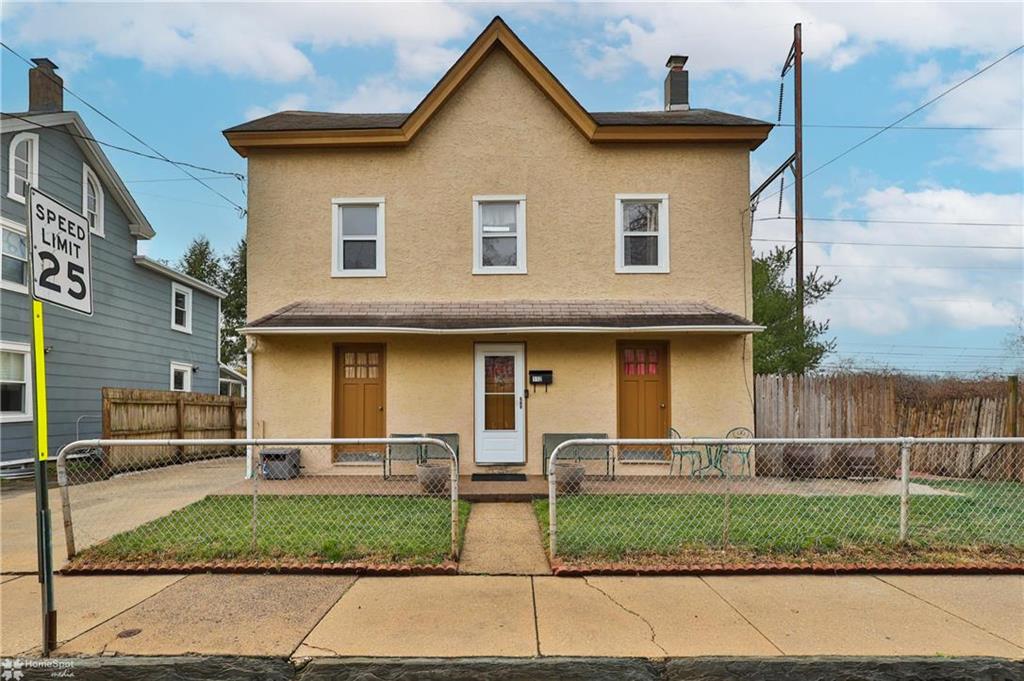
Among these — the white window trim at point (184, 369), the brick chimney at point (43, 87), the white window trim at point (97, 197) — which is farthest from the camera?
the white window trim at point (184, 369)

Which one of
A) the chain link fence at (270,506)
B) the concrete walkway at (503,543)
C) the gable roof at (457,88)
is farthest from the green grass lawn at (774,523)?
the gable roof at (457,88)

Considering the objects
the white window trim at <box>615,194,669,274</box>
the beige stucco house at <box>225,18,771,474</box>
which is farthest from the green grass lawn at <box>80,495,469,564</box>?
the white window trim at <box>615,194,669,274</box>

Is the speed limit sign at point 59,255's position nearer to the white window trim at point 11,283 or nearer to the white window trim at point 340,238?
the white window trim at point 340,238

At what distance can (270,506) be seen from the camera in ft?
26.1

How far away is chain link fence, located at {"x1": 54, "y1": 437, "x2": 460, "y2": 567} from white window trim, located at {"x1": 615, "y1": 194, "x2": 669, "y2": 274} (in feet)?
16.2

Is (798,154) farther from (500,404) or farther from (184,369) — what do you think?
(184,369)

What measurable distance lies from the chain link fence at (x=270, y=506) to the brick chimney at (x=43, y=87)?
27.7 ft

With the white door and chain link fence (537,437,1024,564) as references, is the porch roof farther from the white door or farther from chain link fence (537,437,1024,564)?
chain link fence (537,437,1024,564)

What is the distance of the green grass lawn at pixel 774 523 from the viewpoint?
19.9 ft

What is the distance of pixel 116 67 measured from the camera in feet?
43.0

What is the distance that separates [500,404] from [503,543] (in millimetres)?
4604

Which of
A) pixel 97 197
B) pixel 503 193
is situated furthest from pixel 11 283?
pixel 503 193

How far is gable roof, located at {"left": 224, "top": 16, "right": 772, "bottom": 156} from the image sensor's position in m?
11.1

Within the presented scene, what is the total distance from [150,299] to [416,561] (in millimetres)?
14953
